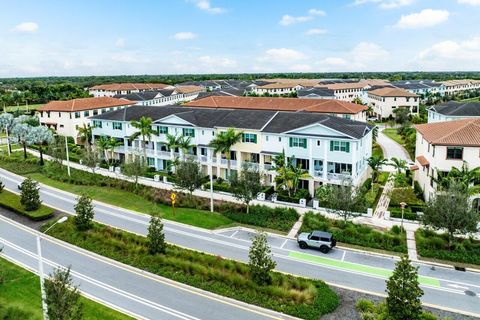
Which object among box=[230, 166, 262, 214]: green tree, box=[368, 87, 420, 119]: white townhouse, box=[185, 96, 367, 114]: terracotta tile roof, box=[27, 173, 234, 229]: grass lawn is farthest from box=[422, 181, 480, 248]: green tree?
box=[368, 87, 420, 119]: white townhouse

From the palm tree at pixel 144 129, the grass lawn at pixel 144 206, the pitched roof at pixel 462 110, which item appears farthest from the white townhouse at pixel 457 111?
the palm tree at pixel 144 129

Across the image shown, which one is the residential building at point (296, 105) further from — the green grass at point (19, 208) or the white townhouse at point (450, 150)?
the green grass at point (19, 208)

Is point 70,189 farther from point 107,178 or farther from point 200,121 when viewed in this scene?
point 200,121

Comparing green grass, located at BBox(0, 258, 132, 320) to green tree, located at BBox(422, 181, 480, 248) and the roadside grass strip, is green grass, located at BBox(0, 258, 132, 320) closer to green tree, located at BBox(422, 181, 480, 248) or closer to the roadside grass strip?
the roadside grass strip

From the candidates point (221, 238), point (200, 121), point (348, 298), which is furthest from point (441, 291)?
point (200, 121)

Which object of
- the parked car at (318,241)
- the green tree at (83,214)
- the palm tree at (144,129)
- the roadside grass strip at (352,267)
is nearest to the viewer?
the roadside grass strip at (352,267)

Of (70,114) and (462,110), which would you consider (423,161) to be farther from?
(70,114)

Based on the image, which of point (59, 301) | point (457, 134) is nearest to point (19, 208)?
point (59, 301)
